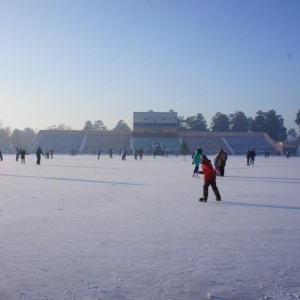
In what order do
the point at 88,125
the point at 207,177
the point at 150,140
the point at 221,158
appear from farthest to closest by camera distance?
the point at 88,125, the point at 150,140, the point at 221,158, the point at 207,177

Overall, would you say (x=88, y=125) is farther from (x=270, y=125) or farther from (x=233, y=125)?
(x=270, y=125)

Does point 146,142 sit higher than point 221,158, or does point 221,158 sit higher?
point 146,142

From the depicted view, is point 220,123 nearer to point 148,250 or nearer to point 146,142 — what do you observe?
point 146,142

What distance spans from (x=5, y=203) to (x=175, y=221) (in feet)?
14.5

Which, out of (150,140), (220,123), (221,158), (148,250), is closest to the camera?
(148,250)

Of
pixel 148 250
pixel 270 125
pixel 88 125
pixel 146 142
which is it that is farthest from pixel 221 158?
pixel 88 125

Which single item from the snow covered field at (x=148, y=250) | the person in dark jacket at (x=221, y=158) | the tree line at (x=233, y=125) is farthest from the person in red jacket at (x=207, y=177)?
the tree line at (x=233, y=125)

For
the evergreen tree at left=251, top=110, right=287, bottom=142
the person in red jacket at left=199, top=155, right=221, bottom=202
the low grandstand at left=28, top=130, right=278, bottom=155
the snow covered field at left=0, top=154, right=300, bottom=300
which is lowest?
the snow covered field at left=0, top=154, right=300, bottom=300

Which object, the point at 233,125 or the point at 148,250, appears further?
the point at 233,125

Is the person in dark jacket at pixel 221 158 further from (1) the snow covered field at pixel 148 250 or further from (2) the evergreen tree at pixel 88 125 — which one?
(2) the evergreen tree at pixel 88 125

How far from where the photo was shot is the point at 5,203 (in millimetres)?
8930

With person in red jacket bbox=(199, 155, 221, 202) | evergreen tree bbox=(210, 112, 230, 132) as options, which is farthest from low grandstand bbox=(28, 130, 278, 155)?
person in red jacket bbox=(199, 155, 221, 202)

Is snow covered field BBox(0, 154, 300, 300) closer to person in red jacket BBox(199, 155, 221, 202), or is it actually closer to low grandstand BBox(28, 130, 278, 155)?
person in red jacket BBox(199, 155, 221, 202)

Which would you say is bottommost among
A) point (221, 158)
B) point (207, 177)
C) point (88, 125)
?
point (207, 177)
